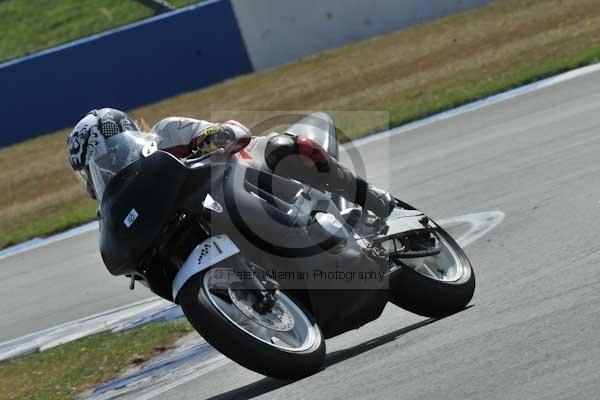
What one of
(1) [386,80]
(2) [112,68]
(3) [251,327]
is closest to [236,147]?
(3) [251,327]

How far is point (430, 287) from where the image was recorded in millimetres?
5605

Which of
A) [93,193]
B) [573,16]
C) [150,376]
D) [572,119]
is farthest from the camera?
[573,16]

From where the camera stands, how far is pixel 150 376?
6.27 m

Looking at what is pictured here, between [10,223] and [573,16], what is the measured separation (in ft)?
33.0

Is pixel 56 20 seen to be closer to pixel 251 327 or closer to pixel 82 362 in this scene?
pixel 82 362

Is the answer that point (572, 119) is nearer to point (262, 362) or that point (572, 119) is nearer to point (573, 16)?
point (262, 362)

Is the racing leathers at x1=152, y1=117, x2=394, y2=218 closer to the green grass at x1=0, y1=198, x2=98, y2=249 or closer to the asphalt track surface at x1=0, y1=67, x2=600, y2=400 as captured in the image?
the asphalt track surface at x1=0, y1=67, x2=600, y2=400

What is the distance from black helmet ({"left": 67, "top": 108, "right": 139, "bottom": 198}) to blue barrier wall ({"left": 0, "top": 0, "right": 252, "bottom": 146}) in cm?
1509

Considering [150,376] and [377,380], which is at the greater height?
[377,380]

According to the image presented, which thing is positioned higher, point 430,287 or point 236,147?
point 236,147

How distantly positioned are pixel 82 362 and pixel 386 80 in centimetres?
1120

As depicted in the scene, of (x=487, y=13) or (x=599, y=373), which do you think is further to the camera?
(x=487, y=13)

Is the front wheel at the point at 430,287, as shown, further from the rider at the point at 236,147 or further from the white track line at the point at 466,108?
the white track line at the point at 466,108

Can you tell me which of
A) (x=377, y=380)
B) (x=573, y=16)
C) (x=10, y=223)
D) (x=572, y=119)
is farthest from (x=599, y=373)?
(x=573, y=16)
